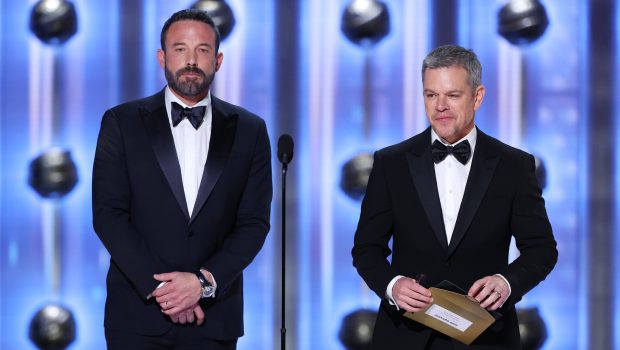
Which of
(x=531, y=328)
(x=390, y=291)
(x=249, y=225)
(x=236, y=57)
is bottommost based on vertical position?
(x=531, y=328)

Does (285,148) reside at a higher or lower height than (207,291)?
higher

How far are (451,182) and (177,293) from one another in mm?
946

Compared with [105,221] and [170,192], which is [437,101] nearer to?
[170,192]

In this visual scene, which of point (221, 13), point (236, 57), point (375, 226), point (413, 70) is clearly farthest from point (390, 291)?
point (221, 13)

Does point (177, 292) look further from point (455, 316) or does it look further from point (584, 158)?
point (584, 158)

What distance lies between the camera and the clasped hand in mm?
2943

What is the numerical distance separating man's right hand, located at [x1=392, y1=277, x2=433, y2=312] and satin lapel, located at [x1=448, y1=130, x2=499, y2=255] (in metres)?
0.22

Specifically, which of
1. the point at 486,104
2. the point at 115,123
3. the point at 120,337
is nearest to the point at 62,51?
the point at 115,123

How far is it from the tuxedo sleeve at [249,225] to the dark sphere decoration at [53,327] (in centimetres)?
132

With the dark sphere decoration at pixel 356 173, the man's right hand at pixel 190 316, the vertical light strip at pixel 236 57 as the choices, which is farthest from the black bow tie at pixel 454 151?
the vertical light strip at pixel 236 57

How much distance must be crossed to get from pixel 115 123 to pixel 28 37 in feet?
4.17

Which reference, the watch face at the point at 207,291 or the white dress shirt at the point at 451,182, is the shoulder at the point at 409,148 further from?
the watch face at the point at 207,291

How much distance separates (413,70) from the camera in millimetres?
4215

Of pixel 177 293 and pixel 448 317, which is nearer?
pixel 448 317
